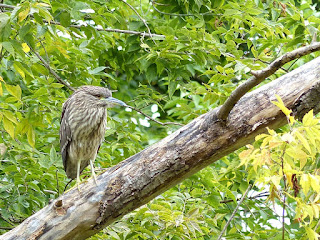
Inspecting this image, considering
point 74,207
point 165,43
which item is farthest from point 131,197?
point 165,43

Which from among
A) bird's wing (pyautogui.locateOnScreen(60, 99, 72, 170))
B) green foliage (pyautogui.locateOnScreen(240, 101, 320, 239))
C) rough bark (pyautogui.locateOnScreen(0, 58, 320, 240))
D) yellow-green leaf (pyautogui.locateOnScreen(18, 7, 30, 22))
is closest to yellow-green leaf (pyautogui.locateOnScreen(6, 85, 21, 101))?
yellow-green leaf (pyautogui.locateOnScreen(18, 7, 30, 22))

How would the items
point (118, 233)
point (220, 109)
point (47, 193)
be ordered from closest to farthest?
point (220, 109)
point (118, 233)
point (47, 193)

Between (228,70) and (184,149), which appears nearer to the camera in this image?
(184,149)

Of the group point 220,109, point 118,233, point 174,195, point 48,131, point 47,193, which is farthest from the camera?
point 48,131

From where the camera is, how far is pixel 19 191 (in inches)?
178

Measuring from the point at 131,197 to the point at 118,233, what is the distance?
83cm

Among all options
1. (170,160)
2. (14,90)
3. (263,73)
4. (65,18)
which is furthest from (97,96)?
(263,73)

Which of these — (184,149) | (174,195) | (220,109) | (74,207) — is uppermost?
(220,109)

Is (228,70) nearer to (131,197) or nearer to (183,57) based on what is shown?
(183,57)

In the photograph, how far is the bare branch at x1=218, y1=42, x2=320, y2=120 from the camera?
282 cm

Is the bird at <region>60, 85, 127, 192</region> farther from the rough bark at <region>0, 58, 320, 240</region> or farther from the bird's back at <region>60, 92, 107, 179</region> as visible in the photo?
the rough bark at <region>0, 58, 320, 240</region>

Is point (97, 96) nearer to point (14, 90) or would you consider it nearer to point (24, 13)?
point (14, 90)

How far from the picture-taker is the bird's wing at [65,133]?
457 centimetres

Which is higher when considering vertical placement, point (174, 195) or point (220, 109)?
point (220, 109)
